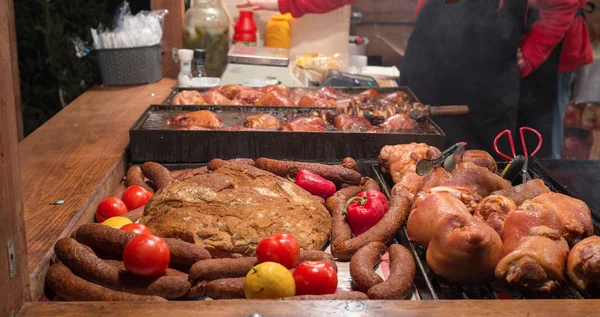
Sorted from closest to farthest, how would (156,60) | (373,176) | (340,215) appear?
(340,215)
(373,176)
(156,60)

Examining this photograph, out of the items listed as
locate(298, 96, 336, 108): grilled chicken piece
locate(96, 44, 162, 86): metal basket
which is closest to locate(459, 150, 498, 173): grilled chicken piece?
locate(298, 96, 336, 108): grilled chicken piece

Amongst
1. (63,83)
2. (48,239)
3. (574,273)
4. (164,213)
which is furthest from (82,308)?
(63,83)

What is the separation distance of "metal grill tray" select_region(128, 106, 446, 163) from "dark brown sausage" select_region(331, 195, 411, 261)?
0.78m

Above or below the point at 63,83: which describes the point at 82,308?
above

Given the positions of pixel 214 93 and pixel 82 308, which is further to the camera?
pixel 214 93

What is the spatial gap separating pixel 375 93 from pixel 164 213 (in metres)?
2.49

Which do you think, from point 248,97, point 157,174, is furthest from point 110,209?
point 248,97

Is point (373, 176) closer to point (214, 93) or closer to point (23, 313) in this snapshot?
point (214, 93)

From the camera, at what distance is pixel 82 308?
187cm

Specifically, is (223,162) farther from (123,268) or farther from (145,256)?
A: (145,256)

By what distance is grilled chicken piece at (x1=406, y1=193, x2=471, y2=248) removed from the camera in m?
2.43

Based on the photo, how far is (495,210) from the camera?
2.51m

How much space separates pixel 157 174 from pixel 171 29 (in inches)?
128

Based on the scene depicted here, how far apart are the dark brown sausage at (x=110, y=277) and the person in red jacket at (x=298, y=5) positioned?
159 inches
